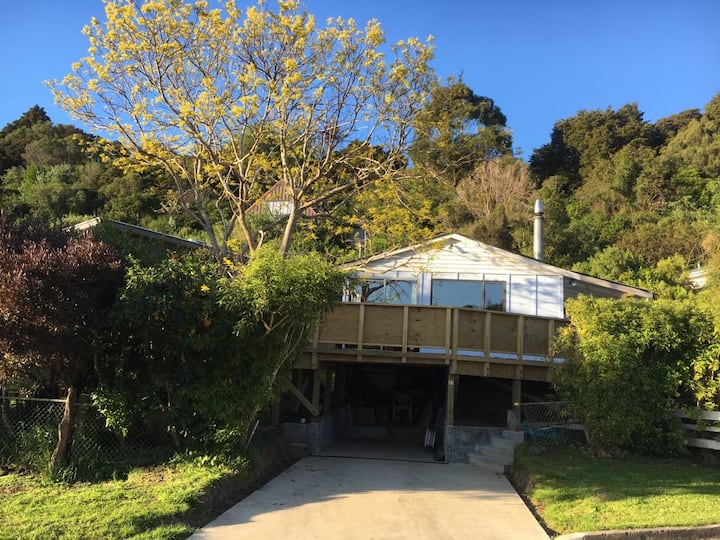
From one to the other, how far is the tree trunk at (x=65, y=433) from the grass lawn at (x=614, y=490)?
244 inches

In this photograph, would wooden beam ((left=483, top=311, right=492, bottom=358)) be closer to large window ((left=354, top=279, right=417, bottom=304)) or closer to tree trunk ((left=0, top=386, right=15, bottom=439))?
large window ((left=354, top=279, right=417, bottom=304))

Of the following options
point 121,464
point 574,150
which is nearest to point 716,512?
point 121,464

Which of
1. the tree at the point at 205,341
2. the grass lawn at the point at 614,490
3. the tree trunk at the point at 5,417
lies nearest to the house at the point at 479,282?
the grass lawn at the point at 614,490

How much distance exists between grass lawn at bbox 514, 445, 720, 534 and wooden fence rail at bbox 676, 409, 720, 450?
17.0 inches

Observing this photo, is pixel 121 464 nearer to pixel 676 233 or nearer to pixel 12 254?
pixel 12 254

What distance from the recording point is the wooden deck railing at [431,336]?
11.9 meters

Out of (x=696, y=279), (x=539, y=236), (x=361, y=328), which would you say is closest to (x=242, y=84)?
(x=361, y=328)

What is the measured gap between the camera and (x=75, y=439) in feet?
25.1

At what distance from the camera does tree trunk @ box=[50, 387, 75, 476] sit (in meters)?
7.34

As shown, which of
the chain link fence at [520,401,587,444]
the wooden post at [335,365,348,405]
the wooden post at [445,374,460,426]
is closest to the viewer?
the chain link fence at [520,401,587,444]

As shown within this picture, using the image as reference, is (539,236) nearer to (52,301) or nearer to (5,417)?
(52,301)

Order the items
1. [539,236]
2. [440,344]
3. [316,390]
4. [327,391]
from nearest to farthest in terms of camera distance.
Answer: [440,344] → [316,390] → [327,391] → [539,236]

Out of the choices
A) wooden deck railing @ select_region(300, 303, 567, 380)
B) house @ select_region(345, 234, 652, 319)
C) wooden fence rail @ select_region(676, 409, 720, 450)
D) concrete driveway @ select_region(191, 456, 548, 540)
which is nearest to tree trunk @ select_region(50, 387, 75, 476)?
concrete driveway @ select_region(191, 456, 548, 540)

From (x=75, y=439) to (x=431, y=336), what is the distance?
6985 mm
